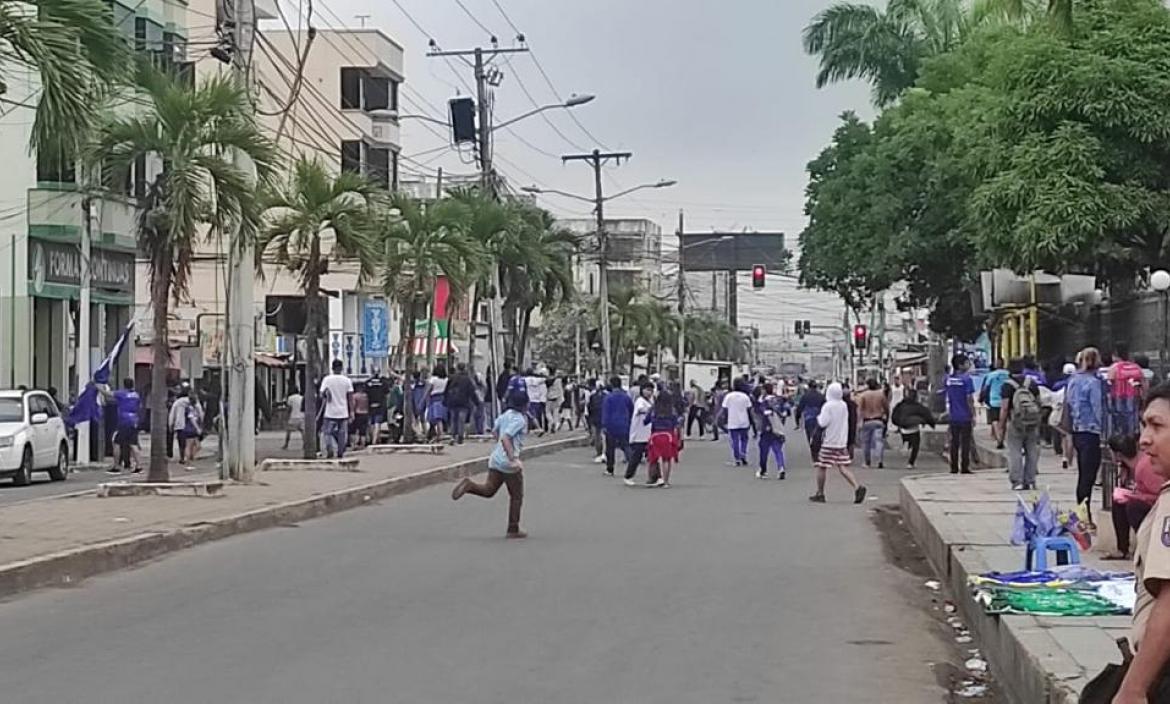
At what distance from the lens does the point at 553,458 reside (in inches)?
1563

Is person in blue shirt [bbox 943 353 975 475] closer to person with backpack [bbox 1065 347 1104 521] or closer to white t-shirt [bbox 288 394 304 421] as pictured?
person with backpack [bbox 1065 347 1104 521]

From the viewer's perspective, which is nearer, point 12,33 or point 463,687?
point 463,687

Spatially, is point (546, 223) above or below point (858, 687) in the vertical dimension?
above

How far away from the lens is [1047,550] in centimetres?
1240

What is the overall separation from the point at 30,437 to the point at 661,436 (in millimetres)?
10082

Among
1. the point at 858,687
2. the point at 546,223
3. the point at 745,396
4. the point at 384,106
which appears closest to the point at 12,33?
the point at 858,687

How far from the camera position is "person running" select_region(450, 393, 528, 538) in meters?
19.1

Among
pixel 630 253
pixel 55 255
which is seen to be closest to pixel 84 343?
pixel 55 255

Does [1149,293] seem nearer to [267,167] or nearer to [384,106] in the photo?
[267,167]

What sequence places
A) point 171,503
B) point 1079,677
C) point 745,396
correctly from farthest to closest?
point 745,396
point 171,503
point 1079,677

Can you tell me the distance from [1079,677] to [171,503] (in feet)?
47.1

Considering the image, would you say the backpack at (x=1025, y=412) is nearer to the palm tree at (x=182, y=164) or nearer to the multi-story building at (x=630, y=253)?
the palm tree at (x=182, y=164)

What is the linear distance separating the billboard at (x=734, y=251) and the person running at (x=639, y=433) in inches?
3726

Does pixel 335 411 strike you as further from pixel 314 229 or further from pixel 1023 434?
pixel 1023 434
